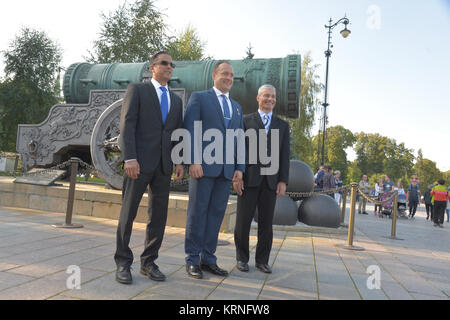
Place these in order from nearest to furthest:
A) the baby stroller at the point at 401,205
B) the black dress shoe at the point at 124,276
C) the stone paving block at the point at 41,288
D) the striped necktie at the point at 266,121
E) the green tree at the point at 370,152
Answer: the stone paving block at the point at 41,288
the black dress shoe at the point at 124,276
the striped necktie at the point at 266,121
the baby stroller at the point at 401,205
the green tree at the point at 370,152

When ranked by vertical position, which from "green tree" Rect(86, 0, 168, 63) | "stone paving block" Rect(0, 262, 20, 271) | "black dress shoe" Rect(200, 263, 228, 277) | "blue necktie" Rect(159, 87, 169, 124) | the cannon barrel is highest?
"green tree" Rect(86, 0, 168, 63)

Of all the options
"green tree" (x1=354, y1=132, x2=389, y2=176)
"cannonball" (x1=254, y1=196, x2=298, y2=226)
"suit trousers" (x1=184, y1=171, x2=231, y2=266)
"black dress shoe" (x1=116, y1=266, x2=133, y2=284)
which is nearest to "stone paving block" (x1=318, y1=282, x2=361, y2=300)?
"suit trousers" (x1=184, y1=171, x2=231, y2=266)

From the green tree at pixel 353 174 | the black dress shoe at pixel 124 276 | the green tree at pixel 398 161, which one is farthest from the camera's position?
the green tree at pixel 398 161

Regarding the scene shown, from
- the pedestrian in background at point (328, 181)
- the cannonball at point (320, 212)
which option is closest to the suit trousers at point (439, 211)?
the pedestrian in background at point (328, 181)

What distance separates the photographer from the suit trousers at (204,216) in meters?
2.97

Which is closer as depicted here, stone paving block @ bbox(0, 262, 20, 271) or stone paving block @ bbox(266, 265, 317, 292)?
stone paving block @ bbox(0, 262, 20, 271)

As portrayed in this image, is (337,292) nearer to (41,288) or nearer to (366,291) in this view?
(366,291)

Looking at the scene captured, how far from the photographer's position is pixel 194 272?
2840mm

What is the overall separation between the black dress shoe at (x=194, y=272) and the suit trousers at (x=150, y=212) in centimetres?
30

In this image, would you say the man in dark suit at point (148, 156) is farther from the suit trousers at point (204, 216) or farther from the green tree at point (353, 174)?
the green tree at point (353, 174)

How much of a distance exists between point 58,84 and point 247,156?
27.8 meters

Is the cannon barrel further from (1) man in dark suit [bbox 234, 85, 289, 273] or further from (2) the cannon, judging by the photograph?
(1) man in dark suit [bbox 234, 85, 289, 273]

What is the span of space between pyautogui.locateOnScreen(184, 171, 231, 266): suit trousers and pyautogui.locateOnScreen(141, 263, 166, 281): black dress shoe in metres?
0.29

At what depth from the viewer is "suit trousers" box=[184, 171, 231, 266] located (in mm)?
2973
